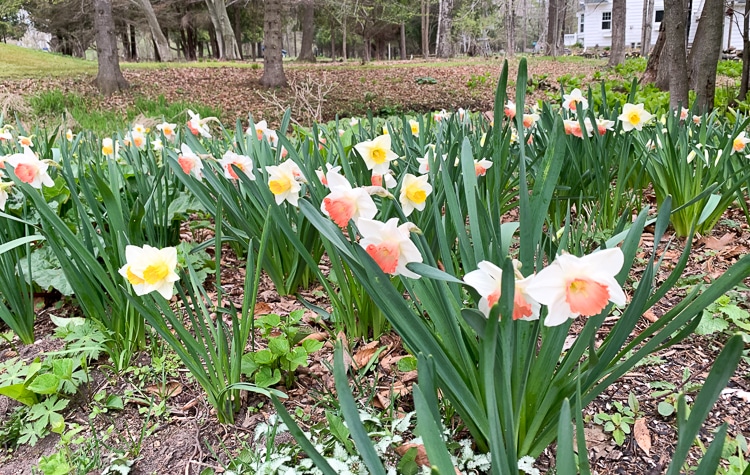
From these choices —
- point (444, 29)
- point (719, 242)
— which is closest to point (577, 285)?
point (719, 242)

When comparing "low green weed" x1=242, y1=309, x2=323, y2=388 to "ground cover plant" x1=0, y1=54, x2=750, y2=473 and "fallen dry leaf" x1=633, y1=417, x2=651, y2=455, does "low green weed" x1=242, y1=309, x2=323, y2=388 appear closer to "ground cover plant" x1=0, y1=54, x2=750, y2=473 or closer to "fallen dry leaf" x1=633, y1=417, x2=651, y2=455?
"ground cover plant" x1=0, y1=54, x2=750, y2=473

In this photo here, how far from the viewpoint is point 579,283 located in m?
0.69

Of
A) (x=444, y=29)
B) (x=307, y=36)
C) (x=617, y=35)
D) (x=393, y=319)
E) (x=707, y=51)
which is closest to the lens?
(x=393, y=319)

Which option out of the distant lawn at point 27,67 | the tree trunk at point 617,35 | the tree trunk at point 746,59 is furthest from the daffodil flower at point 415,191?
the tree trunk at point 617,35

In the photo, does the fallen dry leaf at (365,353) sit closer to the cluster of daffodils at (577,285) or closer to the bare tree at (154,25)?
the cluster of daffodils at (577,285)

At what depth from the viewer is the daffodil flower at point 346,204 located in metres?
0.97

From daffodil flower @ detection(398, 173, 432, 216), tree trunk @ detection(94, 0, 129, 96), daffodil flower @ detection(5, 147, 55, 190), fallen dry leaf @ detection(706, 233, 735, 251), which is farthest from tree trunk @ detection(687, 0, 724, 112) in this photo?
tree trunk @ detection(94, 0, 129, 96)

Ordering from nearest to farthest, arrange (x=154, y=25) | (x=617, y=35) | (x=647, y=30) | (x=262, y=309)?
(x=262, y=309) < (x=617, y=35) < (x=154, y=25) < (x=647, y=30)

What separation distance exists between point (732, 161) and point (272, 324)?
2019mm

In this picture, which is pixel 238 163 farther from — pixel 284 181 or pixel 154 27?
pixel 154 27

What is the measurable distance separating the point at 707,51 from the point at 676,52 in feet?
2.25

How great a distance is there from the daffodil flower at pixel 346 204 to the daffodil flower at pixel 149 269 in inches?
14.2

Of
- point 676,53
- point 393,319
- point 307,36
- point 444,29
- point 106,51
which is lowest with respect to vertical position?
point 393,319

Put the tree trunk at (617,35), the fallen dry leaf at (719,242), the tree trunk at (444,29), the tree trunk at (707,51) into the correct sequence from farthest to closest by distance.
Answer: the tree trunk at (444,29) → the tree trunk at (617,35) → the tree trunk at (707,51) → the fallen dry leaf at (719,242)
